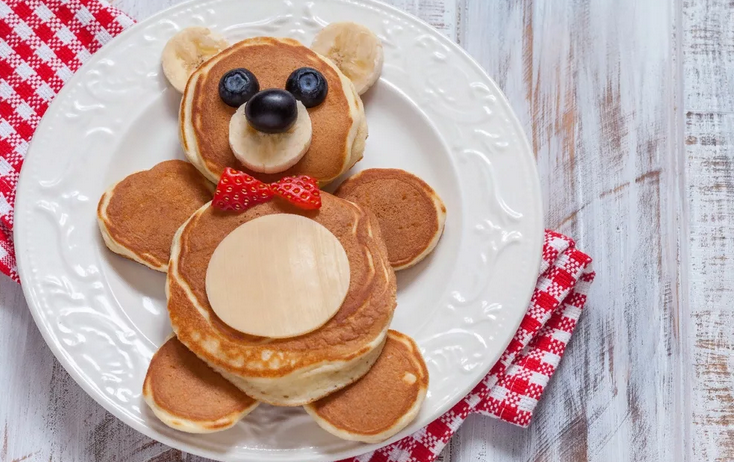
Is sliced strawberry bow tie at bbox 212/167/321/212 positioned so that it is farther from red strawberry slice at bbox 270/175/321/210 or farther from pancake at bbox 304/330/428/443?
pancake at bbox 304/330/428/443

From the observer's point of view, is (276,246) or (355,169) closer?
(276,246)

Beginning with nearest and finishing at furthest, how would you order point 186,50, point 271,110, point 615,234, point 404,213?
point 271,110 < point 404,213 < point 186,50 < point 615,234

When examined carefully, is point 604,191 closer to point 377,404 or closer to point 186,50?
point 377,404

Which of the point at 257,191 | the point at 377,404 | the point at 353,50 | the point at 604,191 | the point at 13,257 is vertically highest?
the point at 604,191

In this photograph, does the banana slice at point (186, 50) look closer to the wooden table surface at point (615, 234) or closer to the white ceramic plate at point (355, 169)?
the white ceramic plate at point (355, 169)

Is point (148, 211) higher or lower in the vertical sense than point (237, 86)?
lower

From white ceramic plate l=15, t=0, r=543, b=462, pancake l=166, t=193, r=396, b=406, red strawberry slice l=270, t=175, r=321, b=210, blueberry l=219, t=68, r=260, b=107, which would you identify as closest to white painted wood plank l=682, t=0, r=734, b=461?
white ceramic plate l=15, t=0, r=543, b=462

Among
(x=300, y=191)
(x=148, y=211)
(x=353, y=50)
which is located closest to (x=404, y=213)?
(x=300, y=191)
